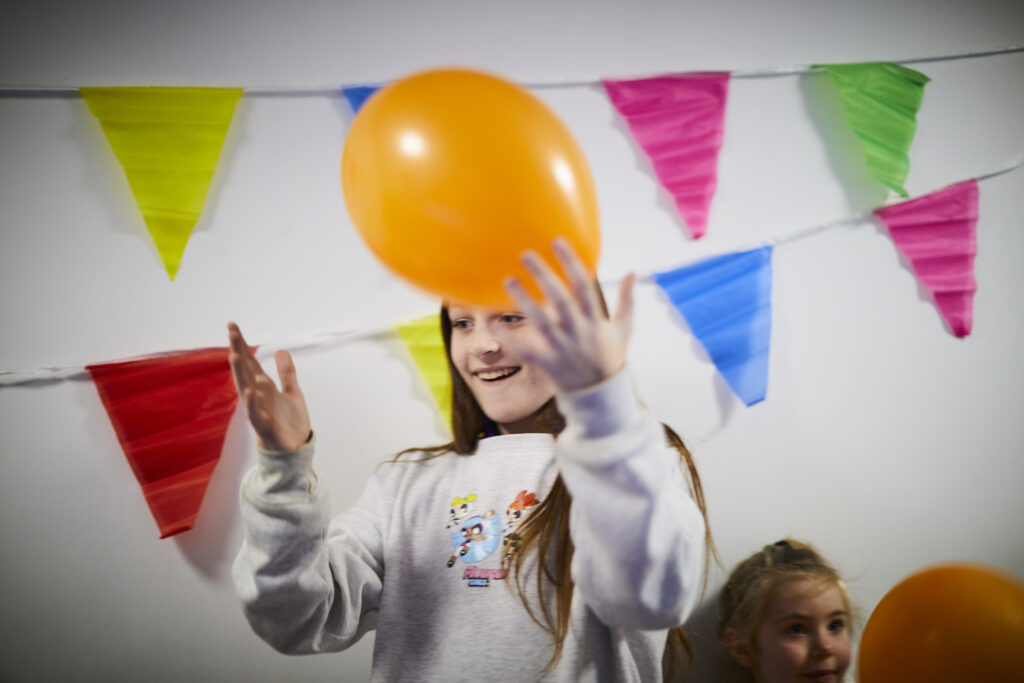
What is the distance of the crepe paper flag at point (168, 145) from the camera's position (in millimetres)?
1103

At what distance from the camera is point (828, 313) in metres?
1.39

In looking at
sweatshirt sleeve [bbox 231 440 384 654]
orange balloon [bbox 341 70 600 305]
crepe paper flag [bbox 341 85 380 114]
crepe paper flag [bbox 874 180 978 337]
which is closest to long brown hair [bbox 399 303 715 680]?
sweatshirt sleeve [bbox 231 440 384 654]

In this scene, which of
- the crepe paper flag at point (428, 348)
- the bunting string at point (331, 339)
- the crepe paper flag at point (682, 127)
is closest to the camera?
the bunting string at point (331, 339)

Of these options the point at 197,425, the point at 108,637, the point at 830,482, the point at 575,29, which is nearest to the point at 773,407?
the point at 830,482

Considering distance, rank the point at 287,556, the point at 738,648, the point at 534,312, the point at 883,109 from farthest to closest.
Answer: the point at 883,109
the point at 738,648
the point at 287,556
the point at 534,312

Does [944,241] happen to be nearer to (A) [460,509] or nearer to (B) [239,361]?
(A) [460,509]

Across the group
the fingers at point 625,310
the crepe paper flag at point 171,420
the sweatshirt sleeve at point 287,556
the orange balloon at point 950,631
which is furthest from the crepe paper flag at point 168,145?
the orange balloon at point 950,631

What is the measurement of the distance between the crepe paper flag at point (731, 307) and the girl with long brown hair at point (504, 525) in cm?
37

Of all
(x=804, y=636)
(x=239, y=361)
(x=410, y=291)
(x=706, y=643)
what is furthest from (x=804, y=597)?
(x=239, y=361)

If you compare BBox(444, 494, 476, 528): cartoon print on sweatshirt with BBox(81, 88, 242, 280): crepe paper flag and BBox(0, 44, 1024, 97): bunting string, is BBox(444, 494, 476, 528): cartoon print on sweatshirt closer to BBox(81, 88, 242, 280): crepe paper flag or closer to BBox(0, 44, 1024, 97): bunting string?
BBox(81, 88, 242, 280): crepe paper flag

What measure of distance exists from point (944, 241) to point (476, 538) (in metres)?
1.26

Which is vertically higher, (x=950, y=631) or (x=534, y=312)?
(x=534, y=312)

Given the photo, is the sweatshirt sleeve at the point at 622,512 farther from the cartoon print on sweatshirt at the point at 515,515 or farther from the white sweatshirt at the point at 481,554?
the cartoon print on sweatshirt at the point at 515,515

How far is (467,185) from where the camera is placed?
2.04 feet
